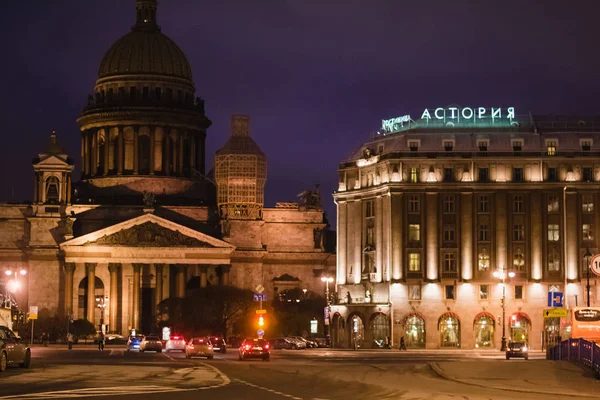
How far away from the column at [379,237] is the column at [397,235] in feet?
10.4

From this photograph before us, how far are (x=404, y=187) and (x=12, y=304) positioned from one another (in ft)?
172

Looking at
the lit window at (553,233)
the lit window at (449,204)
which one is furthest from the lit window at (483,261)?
the lit window at (553,233)

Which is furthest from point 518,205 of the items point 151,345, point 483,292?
point 151,345

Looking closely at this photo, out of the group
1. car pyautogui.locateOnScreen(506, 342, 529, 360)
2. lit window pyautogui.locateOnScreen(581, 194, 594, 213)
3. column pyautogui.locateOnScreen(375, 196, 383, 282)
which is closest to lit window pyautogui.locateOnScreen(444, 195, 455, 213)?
column pyautogui.locateOnScreen(375, 196, 383, 282)

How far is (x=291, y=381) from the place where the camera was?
62.5 m

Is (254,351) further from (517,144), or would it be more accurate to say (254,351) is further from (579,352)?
(517,144)

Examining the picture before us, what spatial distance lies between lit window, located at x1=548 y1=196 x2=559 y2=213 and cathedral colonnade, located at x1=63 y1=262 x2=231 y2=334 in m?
54.0

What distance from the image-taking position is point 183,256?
18812cm

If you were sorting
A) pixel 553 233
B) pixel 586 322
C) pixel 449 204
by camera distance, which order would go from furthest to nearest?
1. pixel 449 204
2. pixel 553 233
3. pixel 586 322

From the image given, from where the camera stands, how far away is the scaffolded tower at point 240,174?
18950 cm

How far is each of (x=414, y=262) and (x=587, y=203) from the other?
726 inches

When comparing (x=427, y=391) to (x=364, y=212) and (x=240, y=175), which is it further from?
(x=240, y=175)

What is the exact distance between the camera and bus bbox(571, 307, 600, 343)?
79.2 m

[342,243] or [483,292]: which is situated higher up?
[342,243]
